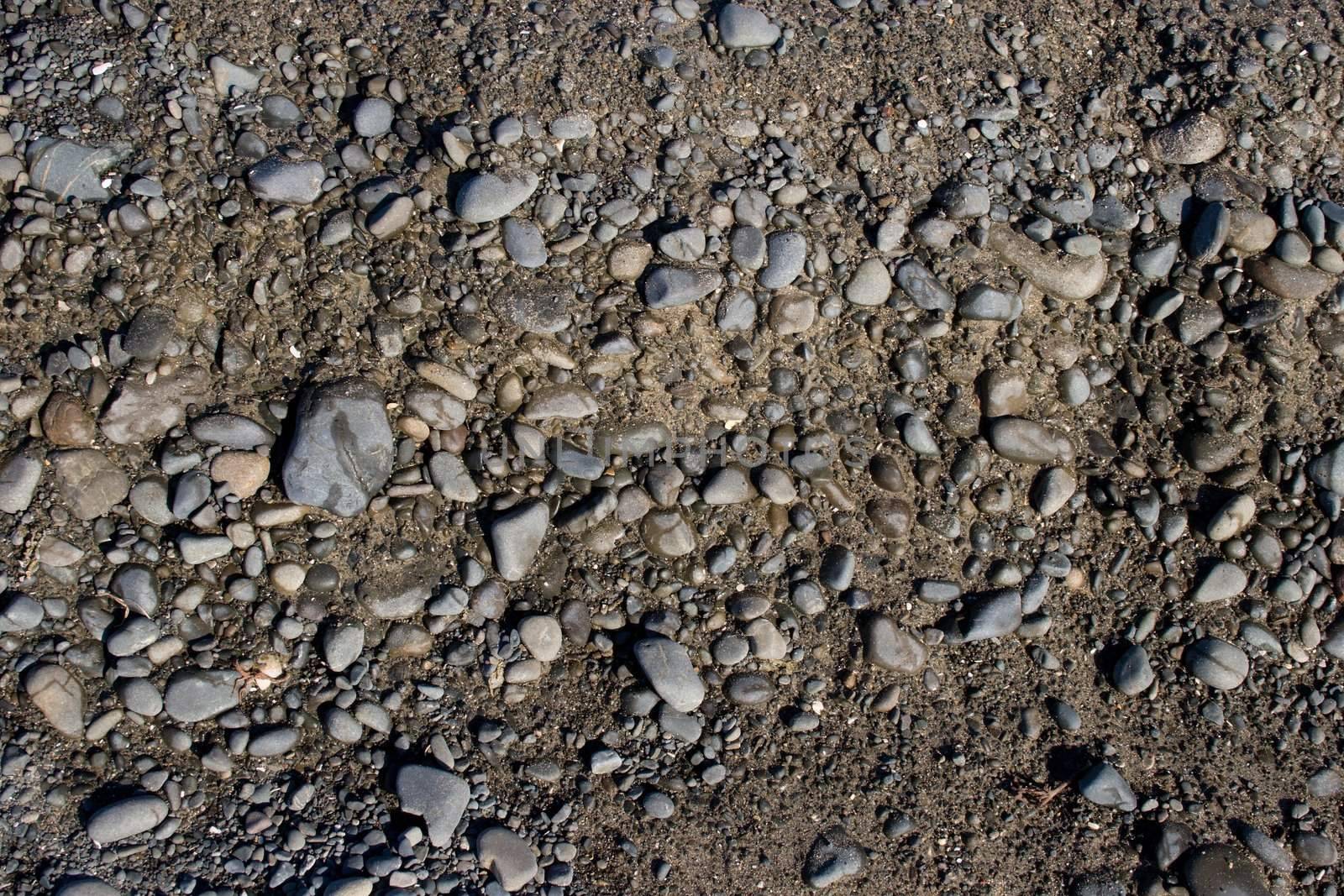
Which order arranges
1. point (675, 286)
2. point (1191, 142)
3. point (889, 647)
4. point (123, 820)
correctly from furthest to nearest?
point (1191, 142) → point (675, 286) → point (889, 647) → point (123, 820)

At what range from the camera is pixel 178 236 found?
290 cm

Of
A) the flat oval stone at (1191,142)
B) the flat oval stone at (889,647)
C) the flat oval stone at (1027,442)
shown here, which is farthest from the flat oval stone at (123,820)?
the flat oval stone at (1191,142)

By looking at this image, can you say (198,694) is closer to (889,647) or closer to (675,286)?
(675,286)

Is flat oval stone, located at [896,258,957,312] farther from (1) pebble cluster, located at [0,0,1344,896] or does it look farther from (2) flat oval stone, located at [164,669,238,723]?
(2) flat oval stone, located at [164,669,238,723]

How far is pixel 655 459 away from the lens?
2957 mm

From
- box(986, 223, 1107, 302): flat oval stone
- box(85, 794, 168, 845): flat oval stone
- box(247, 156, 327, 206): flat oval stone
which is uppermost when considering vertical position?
box(247, 156, 327, 206): flat oval stone

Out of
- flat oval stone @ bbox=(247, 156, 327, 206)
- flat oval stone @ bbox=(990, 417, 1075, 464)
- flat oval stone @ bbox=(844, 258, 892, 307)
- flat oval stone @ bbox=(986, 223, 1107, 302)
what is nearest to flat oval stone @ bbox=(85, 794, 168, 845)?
flat oval stone @ bbox=(247, 156, 327, 206)

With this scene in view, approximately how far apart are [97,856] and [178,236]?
1.59 m

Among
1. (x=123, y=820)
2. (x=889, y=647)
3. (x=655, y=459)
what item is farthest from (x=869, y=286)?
(x=123, y=820)

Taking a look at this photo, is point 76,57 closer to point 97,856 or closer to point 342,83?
point 342,83

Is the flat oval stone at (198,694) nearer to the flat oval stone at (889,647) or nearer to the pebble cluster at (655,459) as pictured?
the pebble cluster at (655,459)

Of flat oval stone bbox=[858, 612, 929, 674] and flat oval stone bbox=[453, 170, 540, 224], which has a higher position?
flat oval stone bbox=[453, 170, 540, 224]

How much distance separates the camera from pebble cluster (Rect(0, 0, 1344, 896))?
271 cm

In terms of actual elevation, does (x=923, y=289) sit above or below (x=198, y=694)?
above
